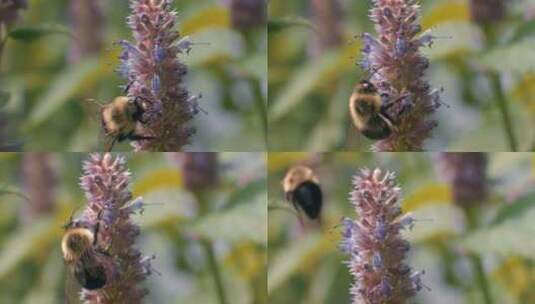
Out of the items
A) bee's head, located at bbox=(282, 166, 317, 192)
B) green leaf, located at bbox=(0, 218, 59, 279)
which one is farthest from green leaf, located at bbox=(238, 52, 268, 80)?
green leaf, located at bbox=(0, 218, 59, 279)

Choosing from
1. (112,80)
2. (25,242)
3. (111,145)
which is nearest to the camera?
(111,145)

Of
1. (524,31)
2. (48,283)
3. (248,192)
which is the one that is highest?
(524,31)

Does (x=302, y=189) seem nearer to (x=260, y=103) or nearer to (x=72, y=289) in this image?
(x=260, y=103)

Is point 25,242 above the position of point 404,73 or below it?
below

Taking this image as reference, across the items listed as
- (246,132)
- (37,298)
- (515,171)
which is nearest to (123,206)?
Answer: (246,132)

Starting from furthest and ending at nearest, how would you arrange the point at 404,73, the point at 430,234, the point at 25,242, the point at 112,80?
the point at 25,242 < the point at 430,234 < the point at 112,80 < the point at 404,73

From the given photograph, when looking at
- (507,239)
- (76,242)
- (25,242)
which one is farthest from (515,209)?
(25,242)
